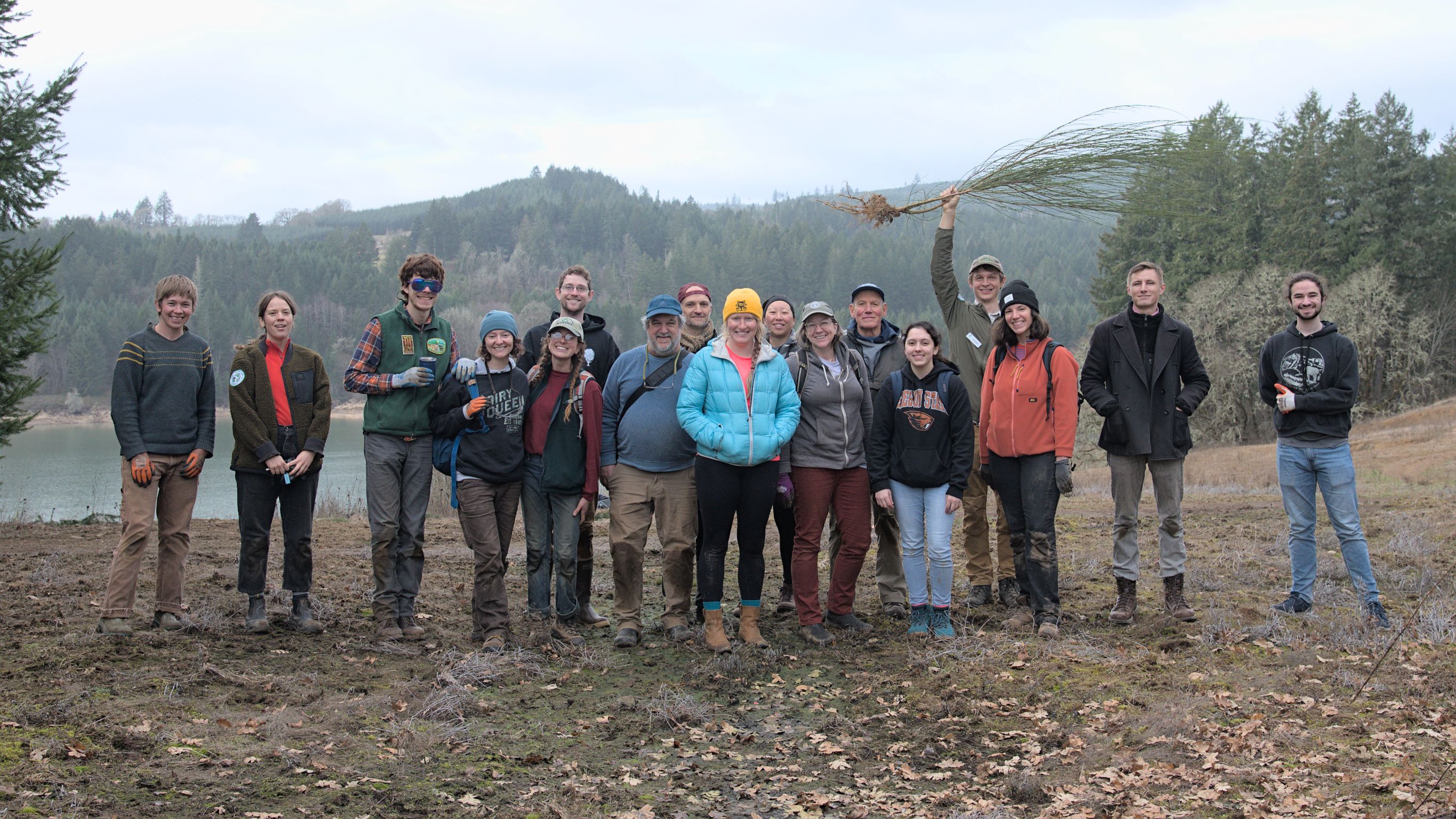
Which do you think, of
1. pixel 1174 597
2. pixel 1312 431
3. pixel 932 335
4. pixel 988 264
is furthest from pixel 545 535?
pixel 1312 431

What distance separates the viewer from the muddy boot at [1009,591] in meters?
6.36

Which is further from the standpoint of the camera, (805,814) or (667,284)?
(667,284)

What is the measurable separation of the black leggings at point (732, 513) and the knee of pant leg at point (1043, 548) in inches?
65.0

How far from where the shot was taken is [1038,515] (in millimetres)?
5688

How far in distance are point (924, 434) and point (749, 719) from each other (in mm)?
2088

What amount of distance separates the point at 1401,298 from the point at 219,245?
95.8m

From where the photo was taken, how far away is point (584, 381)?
19.5 ft

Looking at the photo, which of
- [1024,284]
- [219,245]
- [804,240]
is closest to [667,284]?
[804,240]

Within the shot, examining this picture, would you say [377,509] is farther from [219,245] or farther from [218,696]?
[219,245]

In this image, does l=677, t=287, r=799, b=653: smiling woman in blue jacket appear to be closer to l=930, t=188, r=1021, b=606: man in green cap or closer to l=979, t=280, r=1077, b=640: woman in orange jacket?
l=979, t=280, r=1077, b=640: woman in orange jacket

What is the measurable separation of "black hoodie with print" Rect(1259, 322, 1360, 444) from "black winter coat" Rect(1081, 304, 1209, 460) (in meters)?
0.46

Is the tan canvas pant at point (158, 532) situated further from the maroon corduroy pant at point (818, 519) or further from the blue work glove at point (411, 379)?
the maroon corduroy pant at point (818, 519)

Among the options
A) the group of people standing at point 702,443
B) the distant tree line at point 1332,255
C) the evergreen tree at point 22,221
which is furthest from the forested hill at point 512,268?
the group of people standing at point 702,443

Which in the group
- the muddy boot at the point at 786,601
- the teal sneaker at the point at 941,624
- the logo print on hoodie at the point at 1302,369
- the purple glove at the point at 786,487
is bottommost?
the muddy boot at the point at 786,601
